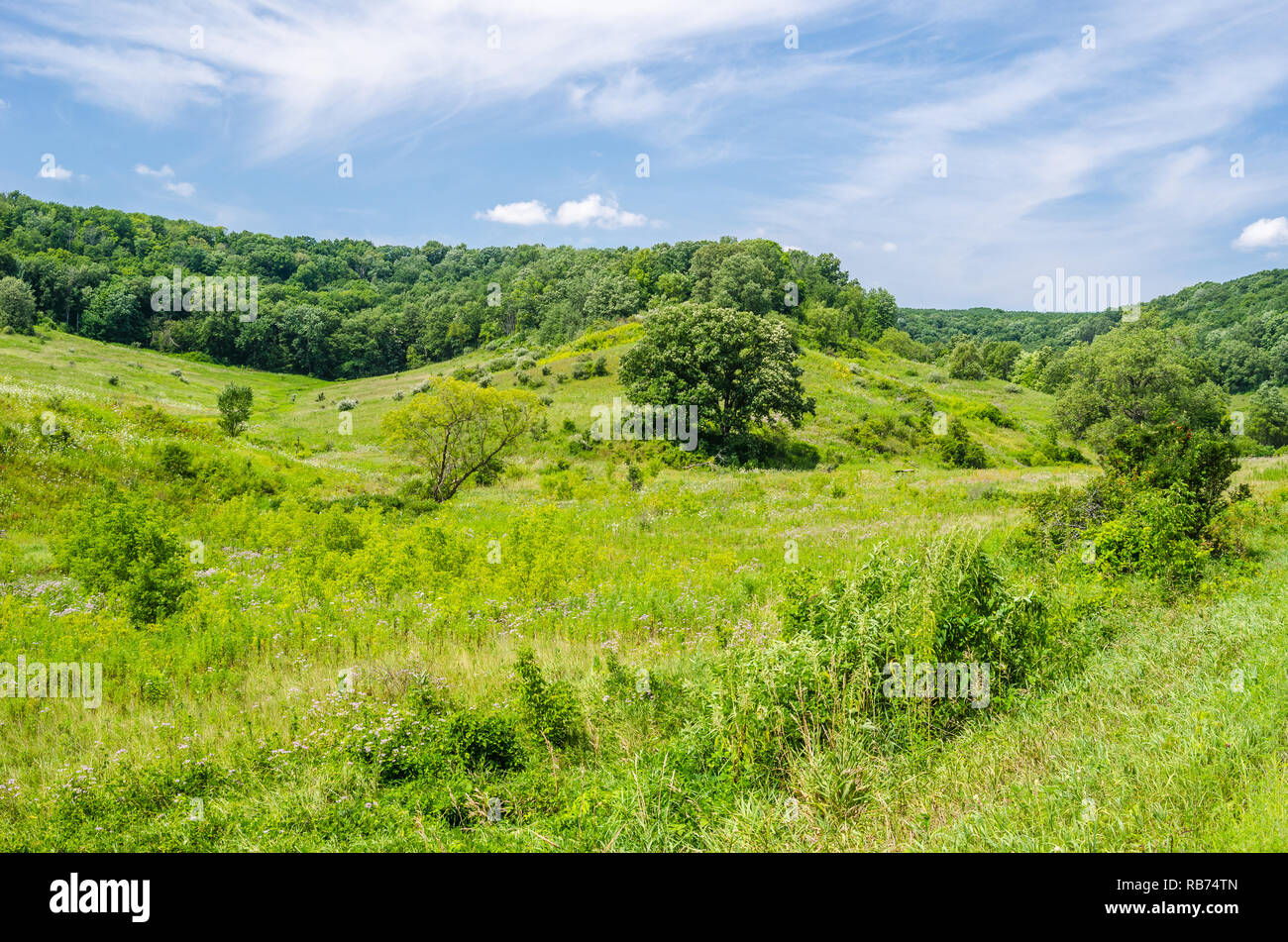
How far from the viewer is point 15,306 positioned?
249ft

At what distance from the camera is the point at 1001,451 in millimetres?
50906

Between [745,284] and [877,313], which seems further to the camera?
[877,313]

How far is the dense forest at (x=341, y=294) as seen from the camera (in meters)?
91.5

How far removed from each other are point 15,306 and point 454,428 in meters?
80.8

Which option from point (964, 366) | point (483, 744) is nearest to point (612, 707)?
point (483, 744)

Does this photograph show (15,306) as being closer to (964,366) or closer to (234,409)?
(234,409)

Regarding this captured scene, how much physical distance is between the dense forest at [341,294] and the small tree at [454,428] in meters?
46.4

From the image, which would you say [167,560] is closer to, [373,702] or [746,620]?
[373,702]

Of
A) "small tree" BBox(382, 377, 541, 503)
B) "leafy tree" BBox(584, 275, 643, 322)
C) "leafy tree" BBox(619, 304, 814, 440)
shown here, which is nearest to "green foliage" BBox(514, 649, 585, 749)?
"small tree" BBox(382, 377, 541, 503)

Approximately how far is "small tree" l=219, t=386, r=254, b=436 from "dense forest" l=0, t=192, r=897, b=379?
4764cm

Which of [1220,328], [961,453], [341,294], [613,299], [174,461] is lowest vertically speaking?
[174,461]

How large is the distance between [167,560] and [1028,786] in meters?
13.0

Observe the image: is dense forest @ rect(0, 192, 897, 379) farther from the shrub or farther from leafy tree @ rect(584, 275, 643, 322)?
the shrub
